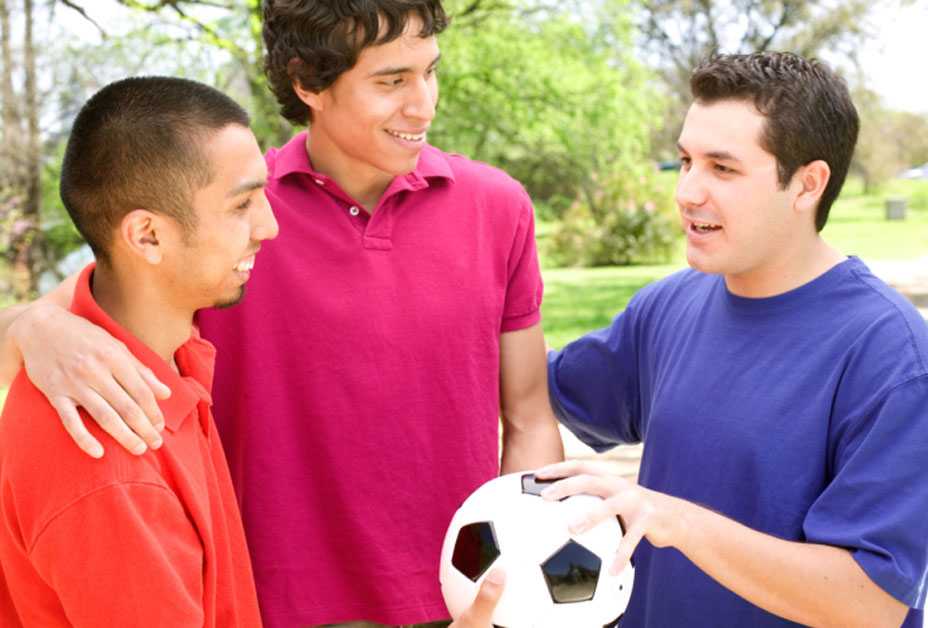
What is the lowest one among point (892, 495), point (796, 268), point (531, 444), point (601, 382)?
point (531, 444)

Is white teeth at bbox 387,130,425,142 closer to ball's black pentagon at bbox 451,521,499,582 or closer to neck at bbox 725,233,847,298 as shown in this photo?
neck at bbox 725,233,847,298

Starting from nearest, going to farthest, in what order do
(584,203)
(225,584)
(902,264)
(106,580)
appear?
(106,580)
(225,584)
(902,264)
(584,203)

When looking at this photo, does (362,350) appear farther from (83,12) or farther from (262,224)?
(83,12)

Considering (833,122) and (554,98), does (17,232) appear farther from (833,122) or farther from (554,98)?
(833,122)

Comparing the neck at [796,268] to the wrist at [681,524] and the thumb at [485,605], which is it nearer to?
the wrist at [681,524]

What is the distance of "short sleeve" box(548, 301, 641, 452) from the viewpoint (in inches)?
113

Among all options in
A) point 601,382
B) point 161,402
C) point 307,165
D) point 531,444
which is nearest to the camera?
point 161,402

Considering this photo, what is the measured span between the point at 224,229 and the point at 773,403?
3.94 feet

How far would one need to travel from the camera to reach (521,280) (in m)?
2.69

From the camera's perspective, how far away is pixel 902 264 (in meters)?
16.1

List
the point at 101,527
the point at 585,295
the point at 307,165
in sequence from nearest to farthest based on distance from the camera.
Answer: the point at 101,527
the point at 307,165
the point at 585,295

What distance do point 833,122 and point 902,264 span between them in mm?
14768

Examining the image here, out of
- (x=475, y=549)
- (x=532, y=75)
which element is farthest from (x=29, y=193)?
(x=475, y=549)

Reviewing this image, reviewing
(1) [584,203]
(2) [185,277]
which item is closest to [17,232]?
(1) [584,203]
